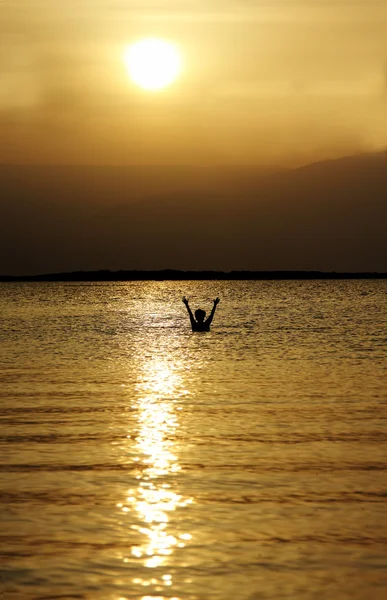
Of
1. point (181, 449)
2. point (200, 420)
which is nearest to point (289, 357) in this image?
point (200, 420)

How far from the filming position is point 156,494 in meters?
14.6

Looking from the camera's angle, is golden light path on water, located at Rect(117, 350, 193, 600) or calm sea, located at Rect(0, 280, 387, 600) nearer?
calm sea, located at Rect(0, 280, 387, 600)

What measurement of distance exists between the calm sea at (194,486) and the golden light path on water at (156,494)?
1.5 inches

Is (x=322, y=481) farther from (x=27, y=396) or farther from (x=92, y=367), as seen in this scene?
(x=92, y=367)

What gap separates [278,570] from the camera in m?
11.0

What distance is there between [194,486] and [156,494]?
31.4 inches

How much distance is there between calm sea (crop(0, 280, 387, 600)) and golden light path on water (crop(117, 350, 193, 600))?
39 millimetres

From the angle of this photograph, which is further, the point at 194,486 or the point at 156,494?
the point at 194,486

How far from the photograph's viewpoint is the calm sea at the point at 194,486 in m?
10.7

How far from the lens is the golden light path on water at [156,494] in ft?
37.2

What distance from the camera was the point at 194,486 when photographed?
15.1 meters

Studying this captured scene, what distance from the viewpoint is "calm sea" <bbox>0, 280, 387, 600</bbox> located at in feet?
35.2

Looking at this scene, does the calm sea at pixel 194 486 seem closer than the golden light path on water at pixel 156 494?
Yes

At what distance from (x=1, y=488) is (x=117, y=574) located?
15.8 ft
